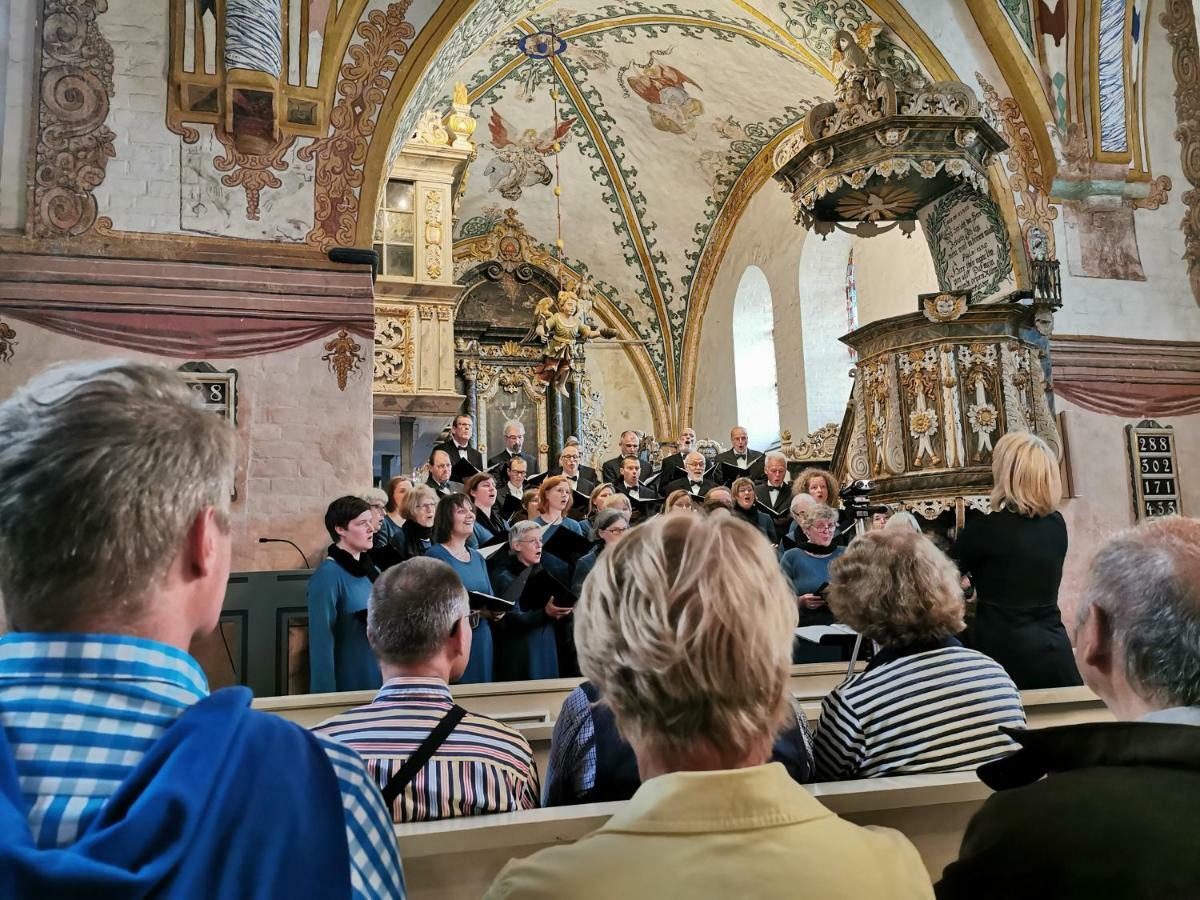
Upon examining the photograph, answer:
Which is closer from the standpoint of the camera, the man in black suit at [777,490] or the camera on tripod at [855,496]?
→ the camera on tripod at [855,496]

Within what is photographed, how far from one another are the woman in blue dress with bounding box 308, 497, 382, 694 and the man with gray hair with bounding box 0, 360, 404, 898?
3.90 m

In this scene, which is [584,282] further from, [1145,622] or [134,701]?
[134,701]

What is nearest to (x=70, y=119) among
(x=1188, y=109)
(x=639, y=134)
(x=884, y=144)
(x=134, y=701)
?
(x=884, y=144)

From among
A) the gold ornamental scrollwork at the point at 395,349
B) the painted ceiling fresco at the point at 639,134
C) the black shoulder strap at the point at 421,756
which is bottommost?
the black shoulder strap at the point at 421,756

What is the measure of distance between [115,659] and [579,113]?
15.1 metres

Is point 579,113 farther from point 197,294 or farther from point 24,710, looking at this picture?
point 24,710

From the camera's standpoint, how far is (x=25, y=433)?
107 centimetres

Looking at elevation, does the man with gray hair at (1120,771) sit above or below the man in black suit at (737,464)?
below

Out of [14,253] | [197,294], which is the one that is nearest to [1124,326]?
[197,294]

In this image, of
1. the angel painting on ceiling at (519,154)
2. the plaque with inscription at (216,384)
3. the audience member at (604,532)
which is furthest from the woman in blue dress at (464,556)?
the angel painting on ceiling at (519,154)

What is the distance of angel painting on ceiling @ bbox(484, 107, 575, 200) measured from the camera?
15.4 m

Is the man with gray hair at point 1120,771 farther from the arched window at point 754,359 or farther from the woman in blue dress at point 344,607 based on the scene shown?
the arched window at point 754,359

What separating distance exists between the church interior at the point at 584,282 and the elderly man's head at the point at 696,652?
0.59 m

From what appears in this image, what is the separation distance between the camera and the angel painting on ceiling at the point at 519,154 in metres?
15.4
